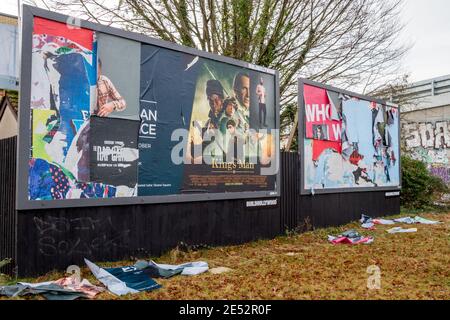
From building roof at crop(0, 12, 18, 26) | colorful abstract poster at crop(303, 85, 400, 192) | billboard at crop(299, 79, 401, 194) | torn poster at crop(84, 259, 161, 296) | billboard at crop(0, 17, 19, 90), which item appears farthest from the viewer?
building roof at crop(0, 12, 18, 26)

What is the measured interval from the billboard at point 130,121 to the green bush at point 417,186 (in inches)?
356

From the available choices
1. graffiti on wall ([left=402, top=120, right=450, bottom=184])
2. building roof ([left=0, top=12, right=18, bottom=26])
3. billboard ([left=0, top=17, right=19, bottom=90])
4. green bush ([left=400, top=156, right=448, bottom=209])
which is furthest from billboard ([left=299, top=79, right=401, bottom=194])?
graffiti on wall ([left=402, top=120, right=450, bottom=184])

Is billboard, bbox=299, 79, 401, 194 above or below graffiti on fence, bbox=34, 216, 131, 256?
above

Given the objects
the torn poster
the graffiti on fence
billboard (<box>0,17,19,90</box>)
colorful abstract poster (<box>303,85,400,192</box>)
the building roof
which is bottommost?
the torn poster

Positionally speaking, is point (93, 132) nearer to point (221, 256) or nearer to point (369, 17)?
point (221, 256)

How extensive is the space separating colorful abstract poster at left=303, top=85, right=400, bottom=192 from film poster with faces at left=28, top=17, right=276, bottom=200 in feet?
6.76

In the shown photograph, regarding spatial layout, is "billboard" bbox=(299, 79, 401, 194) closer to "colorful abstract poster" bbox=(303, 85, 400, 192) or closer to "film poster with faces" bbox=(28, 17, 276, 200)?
"colorful abstract poster" bbox=(303, 85, 400, 192)

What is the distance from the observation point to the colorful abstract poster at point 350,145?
1139 cm

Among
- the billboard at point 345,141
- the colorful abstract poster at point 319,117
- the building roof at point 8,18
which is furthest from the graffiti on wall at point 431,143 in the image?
the building roof at point 8,18

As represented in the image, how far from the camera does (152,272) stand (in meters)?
6.38

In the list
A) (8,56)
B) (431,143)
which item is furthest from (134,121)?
(431,143)

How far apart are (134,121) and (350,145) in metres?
7.71

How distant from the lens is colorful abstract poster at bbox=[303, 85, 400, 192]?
1139cm
